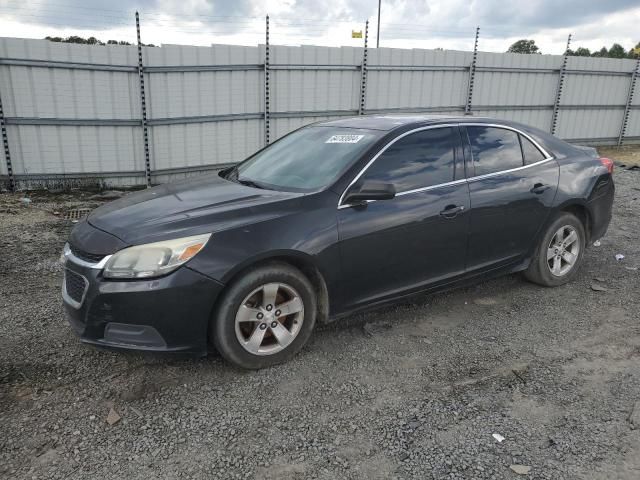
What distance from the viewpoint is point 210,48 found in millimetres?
9680

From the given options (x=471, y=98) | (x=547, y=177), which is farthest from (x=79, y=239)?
(x=471, y=98)

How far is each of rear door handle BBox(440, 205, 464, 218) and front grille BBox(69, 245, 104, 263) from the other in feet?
7.86

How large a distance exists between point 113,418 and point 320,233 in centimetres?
163

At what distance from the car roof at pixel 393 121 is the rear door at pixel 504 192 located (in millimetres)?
107

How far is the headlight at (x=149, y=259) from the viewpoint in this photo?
303 centimetres

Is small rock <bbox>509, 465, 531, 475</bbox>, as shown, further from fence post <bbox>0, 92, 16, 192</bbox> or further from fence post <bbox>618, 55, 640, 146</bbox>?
fence post <bbox>618, 55, 640, 146</bbox>

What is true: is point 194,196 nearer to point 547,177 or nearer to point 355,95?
point 547,177

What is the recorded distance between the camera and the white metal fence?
878 centimetres

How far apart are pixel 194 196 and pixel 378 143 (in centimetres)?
138

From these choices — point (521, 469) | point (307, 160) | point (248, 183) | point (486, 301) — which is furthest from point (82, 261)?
point (486, 301)

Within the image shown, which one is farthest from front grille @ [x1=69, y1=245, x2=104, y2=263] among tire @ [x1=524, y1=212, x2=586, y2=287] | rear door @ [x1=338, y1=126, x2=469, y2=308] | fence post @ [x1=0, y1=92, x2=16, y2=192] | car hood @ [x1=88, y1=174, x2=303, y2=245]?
fence post @ [x1=0, y1=92, x2=16, y2=192]

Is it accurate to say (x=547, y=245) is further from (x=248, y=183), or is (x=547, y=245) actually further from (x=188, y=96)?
(x=188, y=96)

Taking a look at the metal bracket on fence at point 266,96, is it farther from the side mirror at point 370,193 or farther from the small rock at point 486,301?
the side mirror at point 370,193

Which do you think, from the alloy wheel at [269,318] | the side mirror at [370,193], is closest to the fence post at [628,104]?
the side mirror at [370,193]
